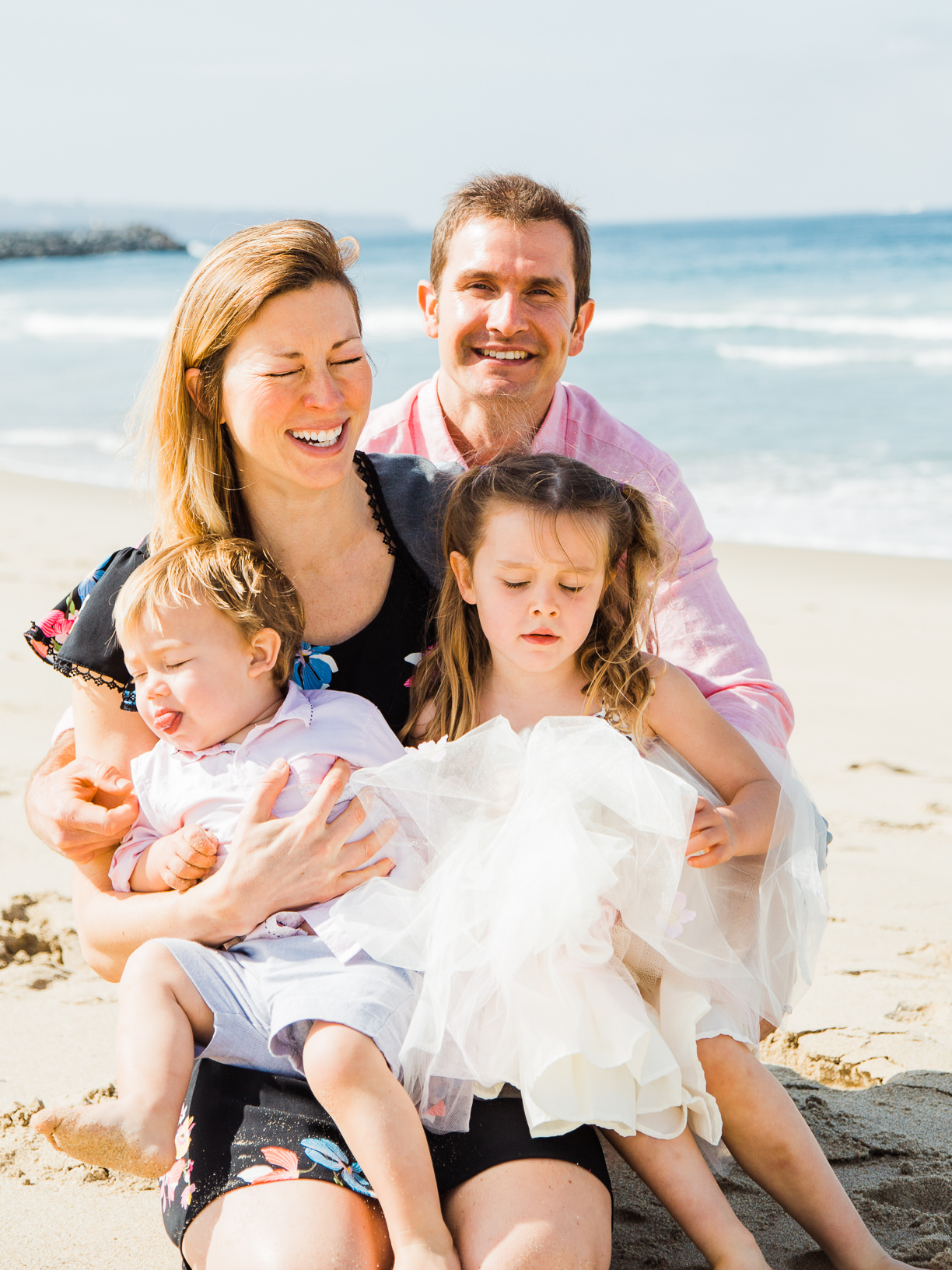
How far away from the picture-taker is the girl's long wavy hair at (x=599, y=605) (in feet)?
8.25

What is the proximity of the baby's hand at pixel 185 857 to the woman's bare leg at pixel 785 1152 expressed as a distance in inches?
39.2

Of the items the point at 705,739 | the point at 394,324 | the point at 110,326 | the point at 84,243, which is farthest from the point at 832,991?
the point at 84,243

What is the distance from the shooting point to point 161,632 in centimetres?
237

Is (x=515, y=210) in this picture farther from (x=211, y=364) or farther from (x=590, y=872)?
(x=590, y=872)

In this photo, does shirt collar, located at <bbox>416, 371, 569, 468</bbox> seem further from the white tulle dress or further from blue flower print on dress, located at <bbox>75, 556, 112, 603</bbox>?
the white tulle dress

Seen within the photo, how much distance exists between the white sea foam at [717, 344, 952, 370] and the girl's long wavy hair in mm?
14552

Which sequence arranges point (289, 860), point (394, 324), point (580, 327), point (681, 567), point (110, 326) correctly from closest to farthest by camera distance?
point (289, 860), point (681, 567), point (580, 327), point (394, 324), point (110, 326)

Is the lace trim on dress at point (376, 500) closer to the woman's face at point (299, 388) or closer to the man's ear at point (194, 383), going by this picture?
the woman's face at point (299, 388)

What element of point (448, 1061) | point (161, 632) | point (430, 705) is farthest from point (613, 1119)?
point (161, 632)

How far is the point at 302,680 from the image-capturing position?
2609 mm

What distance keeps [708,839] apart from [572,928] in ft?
1.13

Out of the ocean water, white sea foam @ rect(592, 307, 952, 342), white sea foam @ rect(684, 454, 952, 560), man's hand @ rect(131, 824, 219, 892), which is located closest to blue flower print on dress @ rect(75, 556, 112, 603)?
the ocean water

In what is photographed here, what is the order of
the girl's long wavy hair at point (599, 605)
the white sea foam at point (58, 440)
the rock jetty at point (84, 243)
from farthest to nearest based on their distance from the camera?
the rock jetty at point (84, 243)
the white sea foam at point (58, 440)
the girl's long wavy hair at point (599, 605)

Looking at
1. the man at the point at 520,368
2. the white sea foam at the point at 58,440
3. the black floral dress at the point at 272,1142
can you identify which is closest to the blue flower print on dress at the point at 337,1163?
the black floral dress at the point at 272,1142
